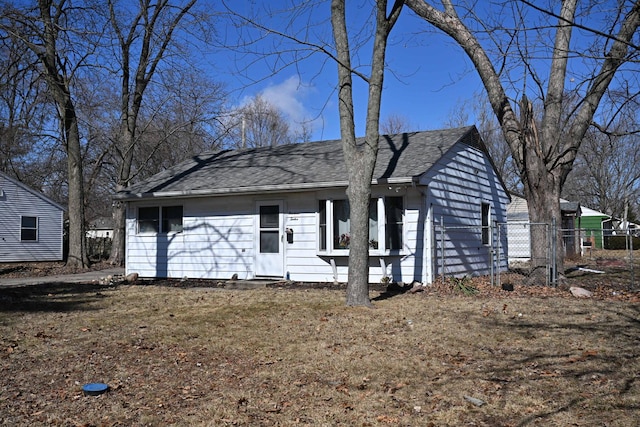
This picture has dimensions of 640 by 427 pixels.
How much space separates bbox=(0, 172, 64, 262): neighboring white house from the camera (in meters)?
25.8

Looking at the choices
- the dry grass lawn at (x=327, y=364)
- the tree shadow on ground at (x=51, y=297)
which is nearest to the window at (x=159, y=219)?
the tree shadow on ground at (x=51, y=297)

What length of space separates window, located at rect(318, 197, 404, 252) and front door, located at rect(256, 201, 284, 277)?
1.19 m

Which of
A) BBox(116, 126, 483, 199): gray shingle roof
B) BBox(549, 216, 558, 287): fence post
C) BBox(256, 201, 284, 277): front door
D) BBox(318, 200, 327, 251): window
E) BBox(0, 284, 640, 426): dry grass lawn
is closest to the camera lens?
BBox(0, 284, 640, 426): dry grass lawn

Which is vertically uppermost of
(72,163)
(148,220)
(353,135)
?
(72,163)

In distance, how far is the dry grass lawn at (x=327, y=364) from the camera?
4.38 meters

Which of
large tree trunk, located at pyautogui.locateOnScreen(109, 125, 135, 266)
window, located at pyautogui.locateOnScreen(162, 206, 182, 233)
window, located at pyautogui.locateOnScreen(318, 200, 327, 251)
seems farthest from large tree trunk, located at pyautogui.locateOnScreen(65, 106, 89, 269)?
window, located at pyautogui.locateOnScreen(318, 200, 327, 251)

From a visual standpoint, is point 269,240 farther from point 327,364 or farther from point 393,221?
point 327,364

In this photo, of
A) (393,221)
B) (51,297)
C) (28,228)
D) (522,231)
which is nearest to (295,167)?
(393,221)

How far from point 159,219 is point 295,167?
426 centimetres

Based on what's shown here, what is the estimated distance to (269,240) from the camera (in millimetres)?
14219

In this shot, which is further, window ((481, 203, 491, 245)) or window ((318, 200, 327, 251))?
window ((481, 203, 491, 245))

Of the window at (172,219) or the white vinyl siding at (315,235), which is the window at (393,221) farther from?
the window at (172,219)

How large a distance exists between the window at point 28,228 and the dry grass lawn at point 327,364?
18.9m

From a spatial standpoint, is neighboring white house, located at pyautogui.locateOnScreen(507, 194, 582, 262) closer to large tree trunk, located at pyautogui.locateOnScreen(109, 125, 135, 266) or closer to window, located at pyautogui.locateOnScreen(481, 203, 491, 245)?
window, located at pyautogui.locateOnScreen(481, 203, 491, 245)
